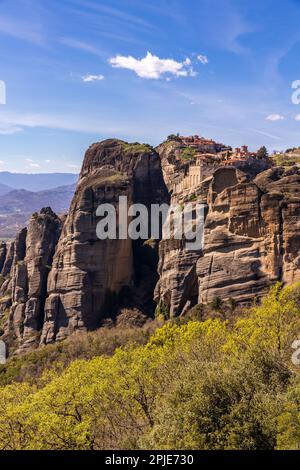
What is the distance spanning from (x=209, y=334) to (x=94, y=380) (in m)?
10.5

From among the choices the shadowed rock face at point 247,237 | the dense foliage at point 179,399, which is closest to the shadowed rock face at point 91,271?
the shadowed rock face at point 247,237

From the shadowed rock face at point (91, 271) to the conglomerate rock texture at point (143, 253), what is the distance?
19cm

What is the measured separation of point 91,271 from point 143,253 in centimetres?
1379

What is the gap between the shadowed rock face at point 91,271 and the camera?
89812 mm

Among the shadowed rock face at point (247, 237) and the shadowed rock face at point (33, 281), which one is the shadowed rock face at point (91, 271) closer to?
the shadowed rock face at point (33, 281)

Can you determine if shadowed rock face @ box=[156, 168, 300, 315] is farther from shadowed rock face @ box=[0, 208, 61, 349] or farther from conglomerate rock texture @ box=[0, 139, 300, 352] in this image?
shadowed rock face @ box=[0, 208, 61, 349]

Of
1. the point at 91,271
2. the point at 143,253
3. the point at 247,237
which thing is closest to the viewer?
the point at 247,237

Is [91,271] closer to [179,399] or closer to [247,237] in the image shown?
[247,237]

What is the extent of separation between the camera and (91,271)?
91062mm

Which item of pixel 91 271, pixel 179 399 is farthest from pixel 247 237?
pixel 179 399

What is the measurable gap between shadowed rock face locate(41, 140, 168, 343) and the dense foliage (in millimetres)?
51547

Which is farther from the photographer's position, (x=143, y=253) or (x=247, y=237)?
(x=143, y=253)

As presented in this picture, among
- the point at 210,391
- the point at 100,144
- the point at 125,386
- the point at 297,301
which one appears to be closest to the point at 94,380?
the point at 125,386

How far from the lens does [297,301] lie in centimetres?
5056
